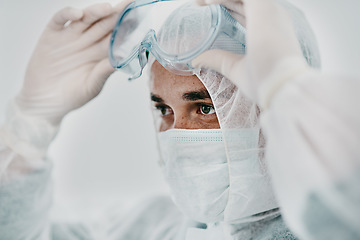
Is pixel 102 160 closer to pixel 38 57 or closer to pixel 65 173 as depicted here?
pixel 65 173

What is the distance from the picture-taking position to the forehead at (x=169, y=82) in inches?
43.1

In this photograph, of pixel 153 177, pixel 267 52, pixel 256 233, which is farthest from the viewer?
pixel 153 177

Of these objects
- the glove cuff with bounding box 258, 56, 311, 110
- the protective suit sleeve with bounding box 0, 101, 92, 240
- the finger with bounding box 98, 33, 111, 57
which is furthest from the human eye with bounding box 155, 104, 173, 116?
the glove cuff with bounding box 258, 56, 311, 110

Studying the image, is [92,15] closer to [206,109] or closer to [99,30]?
[99,30]

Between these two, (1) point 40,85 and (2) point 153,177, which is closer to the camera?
(1) point 40,85

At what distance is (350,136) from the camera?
0.55 metres

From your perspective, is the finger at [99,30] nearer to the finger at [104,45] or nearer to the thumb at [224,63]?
the finger at [104,45]

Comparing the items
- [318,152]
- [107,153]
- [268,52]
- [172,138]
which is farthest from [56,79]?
[318,152]

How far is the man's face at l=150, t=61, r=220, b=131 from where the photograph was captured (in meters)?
1.10

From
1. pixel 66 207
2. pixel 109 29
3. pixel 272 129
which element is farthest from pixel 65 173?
pixel 272 129

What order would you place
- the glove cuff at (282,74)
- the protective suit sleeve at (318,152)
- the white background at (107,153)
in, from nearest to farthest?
the protective suit sleeve at (318,152) → the glove cuff at (282,74) → the white background at (107,153)

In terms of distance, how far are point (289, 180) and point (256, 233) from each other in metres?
0.58

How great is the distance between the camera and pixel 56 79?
52.0 inches

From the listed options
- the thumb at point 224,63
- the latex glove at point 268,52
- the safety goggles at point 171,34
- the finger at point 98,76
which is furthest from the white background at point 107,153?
the latex glove at point 268,52
